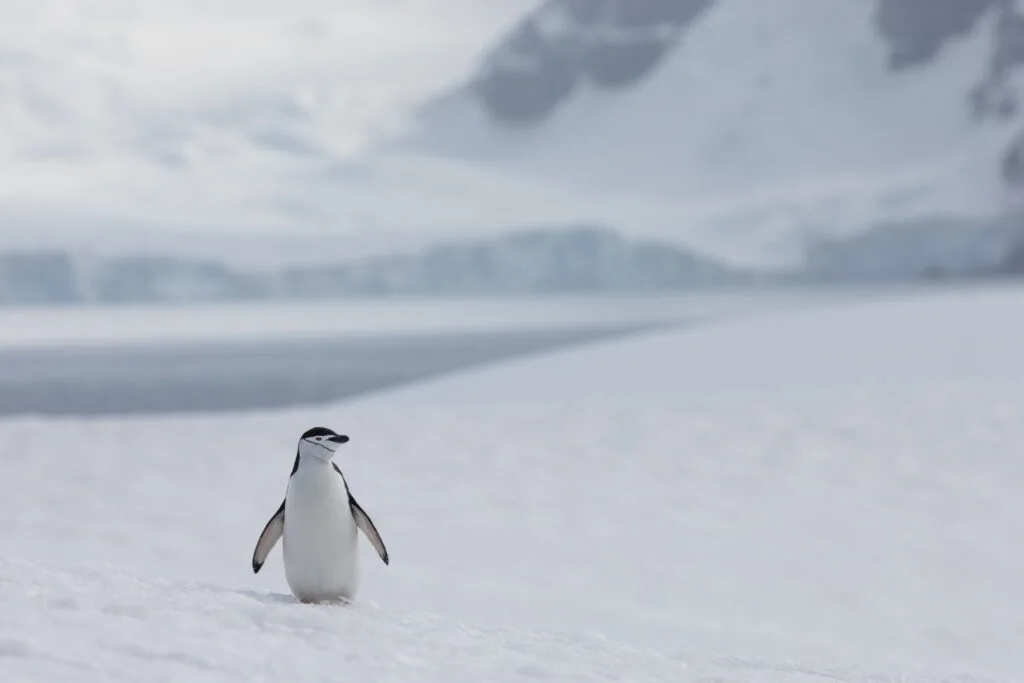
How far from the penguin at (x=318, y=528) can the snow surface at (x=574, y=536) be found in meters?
0.10

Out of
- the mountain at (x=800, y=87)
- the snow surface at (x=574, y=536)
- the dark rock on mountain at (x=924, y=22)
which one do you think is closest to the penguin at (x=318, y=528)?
the snow surface at (x=574, y=536)

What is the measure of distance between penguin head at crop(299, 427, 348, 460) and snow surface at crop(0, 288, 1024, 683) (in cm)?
42

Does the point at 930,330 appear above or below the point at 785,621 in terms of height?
above

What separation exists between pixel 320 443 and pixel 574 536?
13.9ft

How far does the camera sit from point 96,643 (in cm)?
281

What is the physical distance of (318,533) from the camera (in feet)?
11.7

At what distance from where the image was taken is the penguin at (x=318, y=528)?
354 cm

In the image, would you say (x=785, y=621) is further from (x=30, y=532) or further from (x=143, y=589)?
(x=30, y=532)

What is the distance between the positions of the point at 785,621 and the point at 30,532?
437cm

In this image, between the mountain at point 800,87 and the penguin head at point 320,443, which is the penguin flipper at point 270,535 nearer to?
the penguin head at point 320,443

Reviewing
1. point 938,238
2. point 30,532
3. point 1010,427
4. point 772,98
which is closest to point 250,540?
point 30,532

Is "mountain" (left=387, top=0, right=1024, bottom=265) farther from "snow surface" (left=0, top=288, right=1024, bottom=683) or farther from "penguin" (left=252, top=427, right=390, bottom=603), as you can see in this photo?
"penguin" (left=252, top=427, right=390, bottom=603)

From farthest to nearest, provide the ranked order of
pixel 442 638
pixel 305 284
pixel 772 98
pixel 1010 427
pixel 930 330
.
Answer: pixel 772 98 < pixel 305 284 < pixel 930 330 < pixel 1010 427 < pixel 442 638

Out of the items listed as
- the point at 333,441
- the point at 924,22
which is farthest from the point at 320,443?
the point at 924,22
